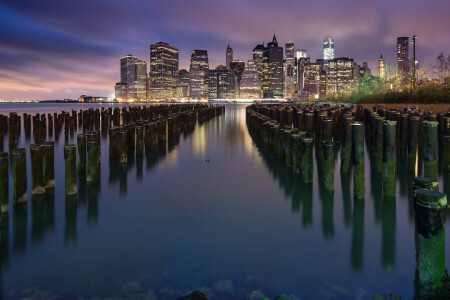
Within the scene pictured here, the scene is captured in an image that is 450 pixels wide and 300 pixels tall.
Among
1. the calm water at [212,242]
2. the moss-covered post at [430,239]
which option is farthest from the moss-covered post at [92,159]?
the moss-covered post at [430,239]

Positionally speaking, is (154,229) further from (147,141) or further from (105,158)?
(147,141)

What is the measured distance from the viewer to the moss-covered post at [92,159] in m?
10.2

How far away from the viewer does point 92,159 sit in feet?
34.3

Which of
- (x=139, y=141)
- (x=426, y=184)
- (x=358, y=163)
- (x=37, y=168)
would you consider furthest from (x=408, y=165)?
(x=37, y=168)

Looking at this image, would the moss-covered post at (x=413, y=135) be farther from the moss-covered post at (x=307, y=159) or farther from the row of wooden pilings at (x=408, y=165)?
the moss-covered post at (x=307, y=159)

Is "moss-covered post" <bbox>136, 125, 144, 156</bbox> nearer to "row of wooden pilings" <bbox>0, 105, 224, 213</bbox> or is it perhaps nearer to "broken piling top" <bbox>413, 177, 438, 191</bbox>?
"row of wooden pilings" <bbox>0, 105, 224, 213</bbox>

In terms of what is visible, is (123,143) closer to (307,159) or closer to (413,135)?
(307,159)

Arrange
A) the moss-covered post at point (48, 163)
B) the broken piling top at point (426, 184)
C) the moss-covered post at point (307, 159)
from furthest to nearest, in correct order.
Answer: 1. the moss-covered post at point (307, 159)
2. the moss-covered post at point (48, 163)
3. the broken piling top at point (426, 184)

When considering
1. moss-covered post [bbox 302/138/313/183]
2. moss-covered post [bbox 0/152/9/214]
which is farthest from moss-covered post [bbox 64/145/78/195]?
moss-covered post [bbox 302/138/313/183]

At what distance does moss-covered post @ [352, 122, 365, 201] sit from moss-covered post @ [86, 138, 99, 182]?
7.18 meters

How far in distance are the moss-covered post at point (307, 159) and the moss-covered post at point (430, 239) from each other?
544 cm

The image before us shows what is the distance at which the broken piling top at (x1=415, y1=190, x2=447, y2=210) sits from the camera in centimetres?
413

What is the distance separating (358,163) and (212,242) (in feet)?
14.0

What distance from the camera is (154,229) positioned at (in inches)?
288
